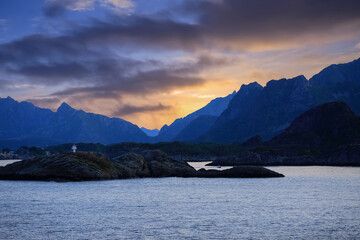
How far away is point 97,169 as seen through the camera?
96.6 m

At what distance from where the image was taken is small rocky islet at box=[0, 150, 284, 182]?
9400cm

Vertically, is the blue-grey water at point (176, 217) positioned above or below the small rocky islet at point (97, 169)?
below

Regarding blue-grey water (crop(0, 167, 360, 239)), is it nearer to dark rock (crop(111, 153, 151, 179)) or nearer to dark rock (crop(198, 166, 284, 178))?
dark rock (crop(111, 153, 151, 179))

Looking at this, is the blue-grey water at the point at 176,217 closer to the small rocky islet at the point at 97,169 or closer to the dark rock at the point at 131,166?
the small rocky islet at the point at 97,169

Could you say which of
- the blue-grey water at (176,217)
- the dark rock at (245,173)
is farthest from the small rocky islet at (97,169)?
the blue-grey water at (176,217)

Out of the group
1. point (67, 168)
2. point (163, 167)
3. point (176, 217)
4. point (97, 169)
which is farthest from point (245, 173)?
point (176, 217)

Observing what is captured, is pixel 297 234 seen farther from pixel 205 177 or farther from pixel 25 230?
pixel 205 177

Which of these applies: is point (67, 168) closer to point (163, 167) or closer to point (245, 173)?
point (163, 167)

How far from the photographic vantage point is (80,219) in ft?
137

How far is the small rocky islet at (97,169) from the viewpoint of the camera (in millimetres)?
94000

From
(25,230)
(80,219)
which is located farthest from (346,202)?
(25,230)

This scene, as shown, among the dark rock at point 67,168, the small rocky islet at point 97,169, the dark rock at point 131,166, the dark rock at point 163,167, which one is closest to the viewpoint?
the dark rock at point 67,168

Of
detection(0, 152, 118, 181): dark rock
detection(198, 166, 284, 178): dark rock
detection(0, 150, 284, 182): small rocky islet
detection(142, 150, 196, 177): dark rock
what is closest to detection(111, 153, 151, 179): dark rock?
detection(0, 150, 284, 182): small rocky islet

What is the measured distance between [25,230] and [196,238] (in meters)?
16.0
